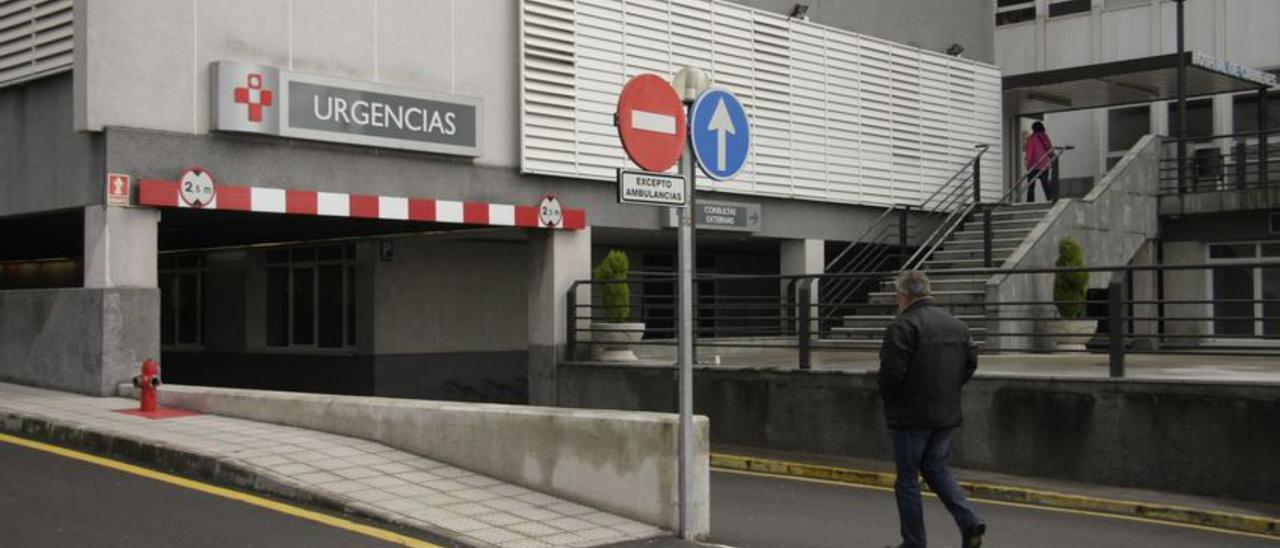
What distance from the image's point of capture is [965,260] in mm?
20656

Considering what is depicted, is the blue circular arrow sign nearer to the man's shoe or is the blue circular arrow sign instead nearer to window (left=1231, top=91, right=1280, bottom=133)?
the man's shoe

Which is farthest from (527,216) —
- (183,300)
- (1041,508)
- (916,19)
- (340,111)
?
(183,300)

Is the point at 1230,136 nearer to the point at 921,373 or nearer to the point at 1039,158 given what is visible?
the point at 1039,158

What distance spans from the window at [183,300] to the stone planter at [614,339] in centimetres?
941

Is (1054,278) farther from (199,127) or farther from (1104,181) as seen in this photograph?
(199,127)

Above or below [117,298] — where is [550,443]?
below

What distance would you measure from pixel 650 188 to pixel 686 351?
1089mm

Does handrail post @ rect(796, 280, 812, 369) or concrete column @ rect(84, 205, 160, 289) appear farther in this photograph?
handrail post @ rect(796, 280, 812, 369)

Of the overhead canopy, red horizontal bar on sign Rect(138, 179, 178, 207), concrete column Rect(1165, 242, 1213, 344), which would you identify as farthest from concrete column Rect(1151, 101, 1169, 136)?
red horizontal bar on sign Rect(138, 179, 178, 207)

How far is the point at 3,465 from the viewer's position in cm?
952

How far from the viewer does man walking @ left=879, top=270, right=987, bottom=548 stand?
23.5 ft

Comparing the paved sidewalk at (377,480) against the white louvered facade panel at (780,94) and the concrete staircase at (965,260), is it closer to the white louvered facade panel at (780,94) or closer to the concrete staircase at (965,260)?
the white louvered facade panel at (780,94)

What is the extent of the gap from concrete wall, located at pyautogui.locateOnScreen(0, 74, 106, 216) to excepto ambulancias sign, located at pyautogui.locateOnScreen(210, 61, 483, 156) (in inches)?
55.8

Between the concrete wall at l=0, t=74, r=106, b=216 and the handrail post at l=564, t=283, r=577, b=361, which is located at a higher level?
the concrete wall at l=0, t=74, r=106, b=216
